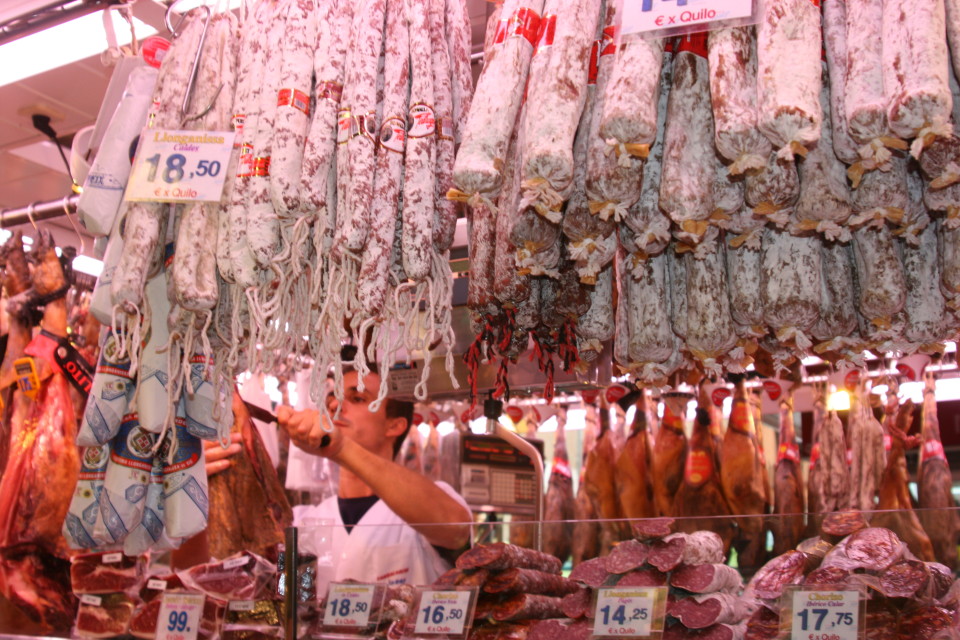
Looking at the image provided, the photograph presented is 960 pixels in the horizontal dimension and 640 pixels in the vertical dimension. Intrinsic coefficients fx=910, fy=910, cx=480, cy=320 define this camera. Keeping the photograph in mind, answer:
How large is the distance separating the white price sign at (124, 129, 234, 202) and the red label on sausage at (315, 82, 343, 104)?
34 cm

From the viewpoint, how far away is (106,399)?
112 inches

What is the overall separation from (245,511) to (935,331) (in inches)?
117

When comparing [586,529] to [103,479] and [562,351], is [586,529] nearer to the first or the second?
[562,351]

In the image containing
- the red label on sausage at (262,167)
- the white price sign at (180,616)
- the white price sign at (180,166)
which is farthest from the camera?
the white price sign at (180,616)

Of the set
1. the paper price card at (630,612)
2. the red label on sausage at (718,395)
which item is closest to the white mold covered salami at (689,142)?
the paper price card at (630,612)

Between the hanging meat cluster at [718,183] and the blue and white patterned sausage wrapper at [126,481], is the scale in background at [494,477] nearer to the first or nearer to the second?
the blue and white patterned sausage wrapper at [126,481]

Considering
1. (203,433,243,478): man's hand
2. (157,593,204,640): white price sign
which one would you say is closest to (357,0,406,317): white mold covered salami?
(157,593,204,640): white price sign

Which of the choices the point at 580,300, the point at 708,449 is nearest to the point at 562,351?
the point at 580,300

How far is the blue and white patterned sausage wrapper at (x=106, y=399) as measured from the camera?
2797mm

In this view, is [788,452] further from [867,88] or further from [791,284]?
[867,88]

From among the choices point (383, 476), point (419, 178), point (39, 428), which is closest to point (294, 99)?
point (419, 178)

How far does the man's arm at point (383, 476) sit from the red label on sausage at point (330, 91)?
4.87 feet

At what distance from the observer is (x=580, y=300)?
2.32m

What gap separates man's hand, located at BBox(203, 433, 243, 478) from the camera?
4.05 m
